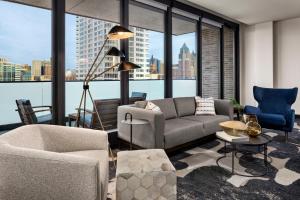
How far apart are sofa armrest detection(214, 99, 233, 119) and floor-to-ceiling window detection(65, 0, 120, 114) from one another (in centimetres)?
203

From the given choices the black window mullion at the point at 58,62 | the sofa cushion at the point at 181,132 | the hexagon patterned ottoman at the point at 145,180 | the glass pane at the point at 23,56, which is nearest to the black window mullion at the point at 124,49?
the sofa cushion at the point at 181,132

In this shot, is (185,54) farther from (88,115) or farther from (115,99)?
(88,115)

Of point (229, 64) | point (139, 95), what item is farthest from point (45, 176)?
point (229, 64)

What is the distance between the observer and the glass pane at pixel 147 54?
13.9 ft

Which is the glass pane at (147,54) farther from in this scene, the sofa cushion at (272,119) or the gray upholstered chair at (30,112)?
the sofa cushion at (272,119)

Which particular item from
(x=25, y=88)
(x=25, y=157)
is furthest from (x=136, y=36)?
(x=25, y=157)

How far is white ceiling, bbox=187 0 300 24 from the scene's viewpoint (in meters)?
4.73

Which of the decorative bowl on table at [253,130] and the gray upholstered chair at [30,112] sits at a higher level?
the gray upholstered chair at [30,112]

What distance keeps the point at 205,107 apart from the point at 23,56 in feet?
10.5

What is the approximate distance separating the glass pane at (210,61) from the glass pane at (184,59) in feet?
1.33

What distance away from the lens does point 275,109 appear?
14.4ft

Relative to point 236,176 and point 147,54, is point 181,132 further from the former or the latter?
point 147,54

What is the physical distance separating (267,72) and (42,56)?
18.9 feet

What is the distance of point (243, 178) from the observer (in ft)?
8.30
